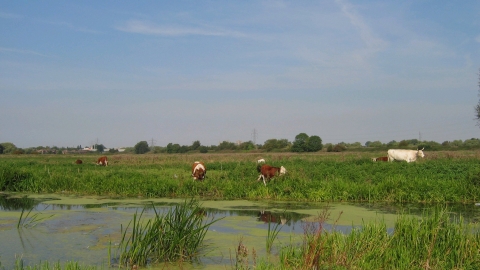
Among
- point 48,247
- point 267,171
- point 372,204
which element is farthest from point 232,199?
point 48,247

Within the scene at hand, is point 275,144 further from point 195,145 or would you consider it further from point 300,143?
point 195,145

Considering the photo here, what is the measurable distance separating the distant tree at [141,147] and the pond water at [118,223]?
73.2m

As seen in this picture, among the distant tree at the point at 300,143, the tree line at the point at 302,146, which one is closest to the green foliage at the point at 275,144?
the tree line at the point at 302,146

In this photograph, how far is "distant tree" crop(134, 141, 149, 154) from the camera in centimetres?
8752

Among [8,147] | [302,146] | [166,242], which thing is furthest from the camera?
[8,147]

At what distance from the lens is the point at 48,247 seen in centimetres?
757

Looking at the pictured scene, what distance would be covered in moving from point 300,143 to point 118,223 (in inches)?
1975

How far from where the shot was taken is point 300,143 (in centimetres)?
5875

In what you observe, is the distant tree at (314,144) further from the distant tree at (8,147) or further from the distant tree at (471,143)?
the distant tree at (8,147)

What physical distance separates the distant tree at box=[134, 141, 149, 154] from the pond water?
240 ft

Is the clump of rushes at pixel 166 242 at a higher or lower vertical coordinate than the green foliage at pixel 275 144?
lower

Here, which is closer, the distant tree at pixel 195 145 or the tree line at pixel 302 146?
the tree line at pixel 302 146

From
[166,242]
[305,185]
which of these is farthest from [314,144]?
[166,242]

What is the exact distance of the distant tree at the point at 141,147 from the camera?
8752 centimetres
